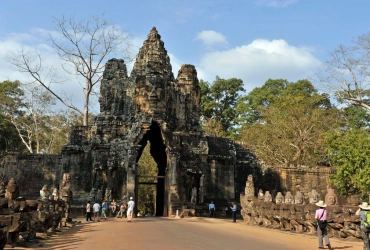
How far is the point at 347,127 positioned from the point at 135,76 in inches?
1050

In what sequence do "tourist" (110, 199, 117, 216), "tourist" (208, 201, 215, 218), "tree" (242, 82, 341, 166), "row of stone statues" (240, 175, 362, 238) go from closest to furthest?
"row of stone statues" (240, 175, 362, 238) → "tourist" (110, 199, 117, 216) → "tourist" (208, 201, 215, 218) → "tree" (242, 82, 341, 166)

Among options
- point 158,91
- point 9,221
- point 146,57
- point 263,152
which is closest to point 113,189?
point 158,91

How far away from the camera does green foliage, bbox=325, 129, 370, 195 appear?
22.4m

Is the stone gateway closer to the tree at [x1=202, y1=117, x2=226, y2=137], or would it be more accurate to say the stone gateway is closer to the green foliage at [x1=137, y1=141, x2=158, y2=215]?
the green foliage at [x1=137, y1=141, x2=158, y2=215]

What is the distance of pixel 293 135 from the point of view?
118 ft

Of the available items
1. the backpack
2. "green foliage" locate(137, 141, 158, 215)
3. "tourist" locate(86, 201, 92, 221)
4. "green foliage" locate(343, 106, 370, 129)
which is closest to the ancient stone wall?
"tourist" locate(86, 201, 92, 221)

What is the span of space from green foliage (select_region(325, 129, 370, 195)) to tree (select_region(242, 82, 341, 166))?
9.23 meters

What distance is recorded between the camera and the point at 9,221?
9398 mm

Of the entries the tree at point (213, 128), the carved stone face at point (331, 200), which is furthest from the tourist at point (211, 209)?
the tree at point (213, 128)

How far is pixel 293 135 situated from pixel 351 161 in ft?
41.2

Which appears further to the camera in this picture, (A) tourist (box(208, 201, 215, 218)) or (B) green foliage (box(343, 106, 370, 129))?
(B) green foliage (box(343, 106, 370, 129))

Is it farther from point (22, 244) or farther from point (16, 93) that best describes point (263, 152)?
point (22, 244)

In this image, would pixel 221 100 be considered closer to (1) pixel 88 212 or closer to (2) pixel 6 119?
(2) pixel 6 119

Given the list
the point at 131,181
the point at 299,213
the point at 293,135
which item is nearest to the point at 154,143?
the point at 131,181
